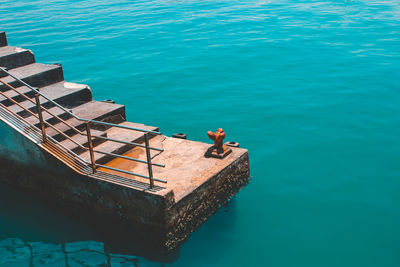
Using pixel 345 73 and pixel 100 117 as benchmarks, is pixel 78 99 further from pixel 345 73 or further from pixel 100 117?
pixel 345 73

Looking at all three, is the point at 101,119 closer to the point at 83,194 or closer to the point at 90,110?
the point at 90,110

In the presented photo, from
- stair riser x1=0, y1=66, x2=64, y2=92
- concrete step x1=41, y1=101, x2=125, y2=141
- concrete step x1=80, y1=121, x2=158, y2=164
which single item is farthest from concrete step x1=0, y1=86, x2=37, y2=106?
concrete step x1=80, y1=121, x2=158, y2=164

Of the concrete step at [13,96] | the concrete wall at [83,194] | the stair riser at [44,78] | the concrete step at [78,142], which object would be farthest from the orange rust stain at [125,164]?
the stair riser at [44,78]

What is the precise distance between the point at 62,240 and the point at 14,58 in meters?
5.64

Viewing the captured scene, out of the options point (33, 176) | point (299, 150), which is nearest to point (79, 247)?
point (33, 176)

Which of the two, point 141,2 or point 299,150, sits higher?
point 141,2

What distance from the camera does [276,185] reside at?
429 inches

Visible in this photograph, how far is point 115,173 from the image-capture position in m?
8.77

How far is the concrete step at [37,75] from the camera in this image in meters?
11.4

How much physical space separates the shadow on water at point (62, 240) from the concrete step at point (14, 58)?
3.69 metres

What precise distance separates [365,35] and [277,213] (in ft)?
53.0

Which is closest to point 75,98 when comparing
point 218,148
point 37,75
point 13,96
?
point 37,75

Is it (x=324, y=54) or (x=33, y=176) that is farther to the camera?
(x=324, y=54)

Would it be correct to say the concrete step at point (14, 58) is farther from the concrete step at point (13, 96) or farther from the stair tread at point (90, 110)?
the stair tread at point (90, 110)
